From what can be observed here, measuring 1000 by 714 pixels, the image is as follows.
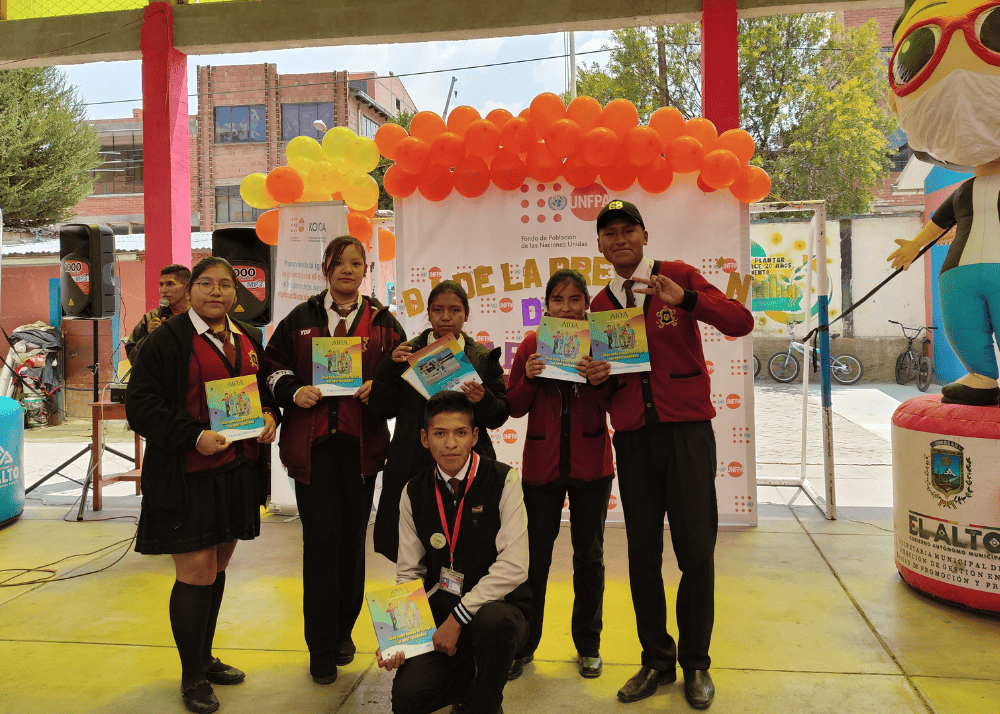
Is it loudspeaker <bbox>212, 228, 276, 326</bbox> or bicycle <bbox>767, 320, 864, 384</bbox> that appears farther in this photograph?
bicycle <bbox>767, 320, 864, 384</bbox>

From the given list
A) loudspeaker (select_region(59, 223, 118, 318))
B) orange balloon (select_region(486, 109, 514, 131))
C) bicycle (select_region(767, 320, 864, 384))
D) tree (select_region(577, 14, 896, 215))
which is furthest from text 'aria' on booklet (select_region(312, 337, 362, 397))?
tree (select_region(577, 14, 896, 215))

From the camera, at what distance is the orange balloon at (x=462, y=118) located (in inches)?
195

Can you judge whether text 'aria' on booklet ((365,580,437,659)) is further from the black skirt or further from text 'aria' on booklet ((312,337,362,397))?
text 'aria' on booklet ((312,337,362,397))

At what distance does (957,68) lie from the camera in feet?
11.9

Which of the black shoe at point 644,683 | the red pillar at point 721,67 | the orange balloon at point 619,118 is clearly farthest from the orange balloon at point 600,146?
the black shoe at point 644,683

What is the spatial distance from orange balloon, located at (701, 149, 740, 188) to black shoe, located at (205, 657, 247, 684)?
3.85m

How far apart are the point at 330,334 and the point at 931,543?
313 centimetres

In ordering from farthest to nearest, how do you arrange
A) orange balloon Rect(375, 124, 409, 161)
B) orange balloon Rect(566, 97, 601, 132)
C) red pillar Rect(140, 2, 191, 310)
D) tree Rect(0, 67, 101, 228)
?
tree Rect(0, 67, 101, 228)
red pillar Rect(140, 2, 191, 310)
orange balloon Rect(375, 124, 409, 161)
orange balloon Rect(566, 97, 601, 132)

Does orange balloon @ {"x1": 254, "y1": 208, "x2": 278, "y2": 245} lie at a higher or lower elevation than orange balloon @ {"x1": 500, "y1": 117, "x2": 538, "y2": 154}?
lower

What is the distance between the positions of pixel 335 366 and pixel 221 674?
1.35 metres

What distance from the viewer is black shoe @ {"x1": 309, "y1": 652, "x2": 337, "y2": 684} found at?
10.0 ft

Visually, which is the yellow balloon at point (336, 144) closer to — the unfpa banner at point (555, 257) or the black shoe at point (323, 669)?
the unfpa banner at point (555, 257)

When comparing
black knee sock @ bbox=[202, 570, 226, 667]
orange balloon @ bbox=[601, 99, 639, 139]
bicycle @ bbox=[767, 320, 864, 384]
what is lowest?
black knee sock @ bbox=[202, 570, 226, 667]

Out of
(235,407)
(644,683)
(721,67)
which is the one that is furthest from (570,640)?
(721,67)
